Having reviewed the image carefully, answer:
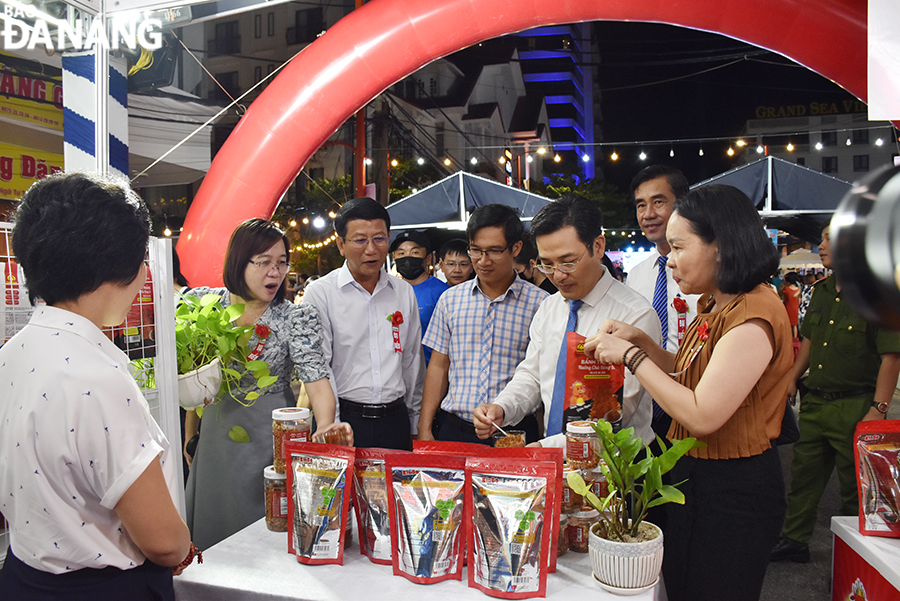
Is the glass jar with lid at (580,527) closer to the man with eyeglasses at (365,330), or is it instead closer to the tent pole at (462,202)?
the man with eyeglasses at (365,330)

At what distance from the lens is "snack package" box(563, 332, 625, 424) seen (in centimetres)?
169

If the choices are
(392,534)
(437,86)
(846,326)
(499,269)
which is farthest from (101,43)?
(437,86)

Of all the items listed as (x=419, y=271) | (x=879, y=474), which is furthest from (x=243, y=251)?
(x=879, y=474)

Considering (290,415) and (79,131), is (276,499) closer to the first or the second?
(290,415)

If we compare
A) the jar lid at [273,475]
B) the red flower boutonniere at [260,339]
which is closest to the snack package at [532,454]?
the jar lid at [273,475]

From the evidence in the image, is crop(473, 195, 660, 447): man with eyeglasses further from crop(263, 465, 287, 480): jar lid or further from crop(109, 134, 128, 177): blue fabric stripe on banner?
crop(109, 134, 128, 177): blue fabric stripe on banner

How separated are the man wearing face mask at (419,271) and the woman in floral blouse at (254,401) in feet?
4.99

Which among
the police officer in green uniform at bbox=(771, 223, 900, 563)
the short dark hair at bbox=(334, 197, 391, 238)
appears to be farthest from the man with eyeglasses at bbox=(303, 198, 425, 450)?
the police officer in green uniform at bbox=(771, 223, 900, 563)

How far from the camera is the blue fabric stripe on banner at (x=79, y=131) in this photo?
7.77 ft

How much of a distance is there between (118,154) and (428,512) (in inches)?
87.9

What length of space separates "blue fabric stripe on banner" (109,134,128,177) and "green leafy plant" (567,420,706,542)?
92.8 inches

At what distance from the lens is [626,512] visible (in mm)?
1378

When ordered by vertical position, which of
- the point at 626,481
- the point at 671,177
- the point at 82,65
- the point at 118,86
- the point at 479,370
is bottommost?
the point at 626,481

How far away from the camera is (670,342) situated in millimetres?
2816
